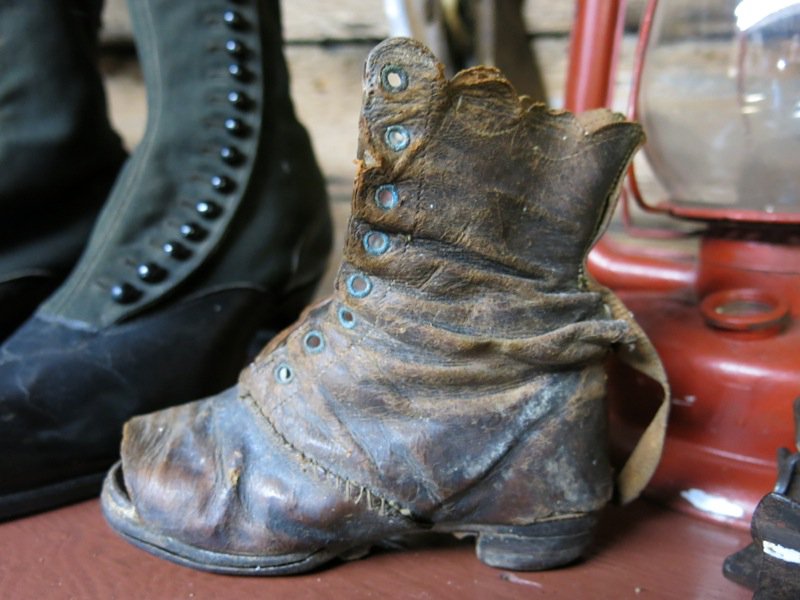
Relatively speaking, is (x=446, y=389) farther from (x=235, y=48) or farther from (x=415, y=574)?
(x=235, y=48)

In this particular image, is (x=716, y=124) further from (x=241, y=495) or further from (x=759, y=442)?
(x=241, y=495)

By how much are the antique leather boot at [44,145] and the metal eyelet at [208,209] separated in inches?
8.0

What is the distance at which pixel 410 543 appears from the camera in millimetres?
601

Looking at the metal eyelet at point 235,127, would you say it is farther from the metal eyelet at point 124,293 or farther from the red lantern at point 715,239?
the red lantern at point 715,239

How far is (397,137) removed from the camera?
1.56ft

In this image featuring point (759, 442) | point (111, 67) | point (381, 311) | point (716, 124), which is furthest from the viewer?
point (111, 67)

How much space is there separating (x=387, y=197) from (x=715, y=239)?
1.20ft

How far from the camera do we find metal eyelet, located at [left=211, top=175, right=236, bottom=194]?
77 centimetres

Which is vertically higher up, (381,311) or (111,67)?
(111,67)

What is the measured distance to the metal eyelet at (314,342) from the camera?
552 millimetres

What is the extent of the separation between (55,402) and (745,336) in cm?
61

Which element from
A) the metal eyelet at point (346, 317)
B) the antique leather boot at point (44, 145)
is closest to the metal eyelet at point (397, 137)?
the metal eyelet at point (346, 317)

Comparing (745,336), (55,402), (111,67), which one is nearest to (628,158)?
(745,336)

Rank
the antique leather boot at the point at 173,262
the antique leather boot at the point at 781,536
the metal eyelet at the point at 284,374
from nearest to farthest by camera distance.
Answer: the antique leather boot at the point at 781,536, the metal eyelet at the point at 284,374, the antique leather boot at the point at 173,262
